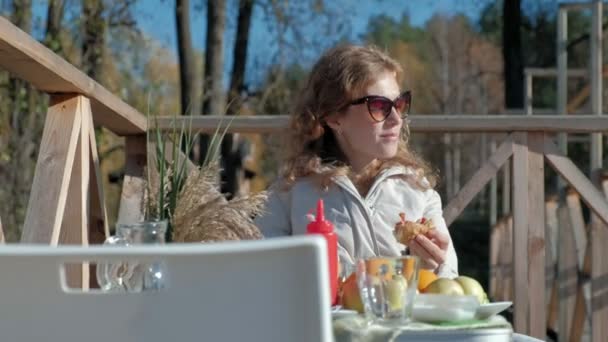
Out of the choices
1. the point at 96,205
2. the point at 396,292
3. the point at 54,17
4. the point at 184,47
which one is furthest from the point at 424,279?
the point at 184,47

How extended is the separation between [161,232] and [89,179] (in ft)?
3.77

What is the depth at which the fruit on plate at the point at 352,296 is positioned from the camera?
1715 mm

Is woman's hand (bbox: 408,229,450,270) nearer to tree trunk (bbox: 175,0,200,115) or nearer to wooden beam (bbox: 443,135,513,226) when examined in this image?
wooden beam (bbox: 443,135,513,226)

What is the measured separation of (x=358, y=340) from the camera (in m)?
1.56

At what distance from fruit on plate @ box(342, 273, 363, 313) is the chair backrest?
56cm

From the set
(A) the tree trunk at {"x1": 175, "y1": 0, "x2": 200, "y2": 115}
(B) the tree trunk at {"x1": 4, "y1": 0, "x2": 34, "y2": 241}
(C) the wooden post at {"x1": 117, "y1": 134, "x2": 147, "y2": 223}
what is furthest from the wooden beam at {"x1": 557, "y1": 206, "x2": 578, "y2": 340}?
(A) the tree trunk at {"x1": 175, "y1": 0, "x2": 200, "y2": 115}

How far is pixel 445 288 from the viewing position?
1.67 meters

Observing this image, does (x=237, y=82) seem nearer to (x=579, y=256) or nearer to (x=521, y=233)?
(x=579, y=256)

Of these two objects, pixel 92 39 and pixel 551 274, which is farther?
pixel 92 39

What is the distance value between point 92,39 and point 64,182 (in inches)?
256

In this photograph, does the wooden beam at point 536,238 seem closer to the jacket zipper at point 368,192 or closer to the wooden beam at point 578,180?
the wooden beam at point 578,180

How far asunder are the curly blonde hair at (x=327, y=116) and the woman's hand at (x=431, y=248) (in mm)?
550

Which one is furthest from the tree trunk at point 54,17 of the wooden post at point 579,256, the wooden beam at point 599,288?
the wooden beam at point 599,288

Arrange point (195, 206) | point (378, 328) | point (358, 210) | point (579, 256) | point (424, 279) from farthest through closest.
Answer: point (579, 256) < point (358, 210) < point (195, 206) < point (424, 279) < point (378, 328)
